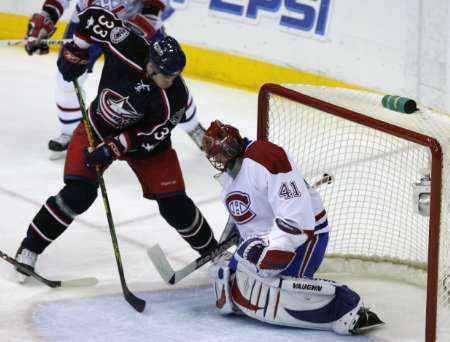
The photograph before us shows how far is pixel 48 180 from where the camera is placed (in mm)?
5070

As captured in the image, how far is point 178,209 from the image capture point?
3.86 m

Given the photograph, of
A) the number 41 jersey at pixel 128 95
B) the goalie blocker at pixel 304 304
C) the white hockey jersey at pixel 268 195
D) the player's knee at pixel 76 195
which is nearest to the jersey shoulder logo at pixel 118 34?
the number 41 jersey at pixel 128 95

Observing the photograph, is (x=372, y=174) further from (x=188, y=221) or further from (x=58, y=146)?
(x=58, y=146)

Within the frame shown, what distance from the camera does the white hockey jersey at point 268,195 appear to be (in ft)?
11.1

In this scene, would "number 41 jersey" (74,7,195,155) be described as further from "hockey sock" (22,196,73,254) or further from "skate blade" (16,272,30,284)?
"skate blade" (16,272,30,284)

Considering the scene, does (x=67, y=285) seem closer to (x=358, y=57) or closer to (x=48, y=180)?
(x=48, y=180)

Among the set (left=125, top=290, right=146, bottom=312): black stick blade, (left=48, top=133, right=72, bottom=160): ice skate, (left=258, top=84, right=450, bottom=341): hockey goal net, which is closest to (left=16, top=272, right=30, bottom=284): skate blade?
(left=125, top=290, right=146, bottom=312): black stick blade

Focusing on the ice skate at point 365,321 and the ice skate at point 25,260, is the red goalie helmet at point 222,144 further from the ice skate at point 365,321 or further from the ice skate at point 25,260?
the ice skate at point 25,260

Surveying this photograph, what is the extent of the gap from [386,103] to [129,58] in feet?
2.79

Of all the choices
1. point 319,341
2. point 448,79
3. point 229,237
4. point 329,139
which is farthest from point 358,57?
point 319,341

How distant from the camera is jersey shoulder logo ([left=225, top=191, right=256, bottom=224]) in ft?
11.4

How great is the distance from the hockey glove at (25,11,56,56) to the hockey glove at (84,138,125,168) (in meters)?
1.14

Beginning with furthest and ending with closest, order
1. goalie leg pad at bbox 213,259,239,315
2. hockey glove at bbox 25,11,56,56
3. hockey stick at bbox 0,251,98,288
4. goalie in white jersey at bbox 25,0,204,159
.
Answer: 1. goalie in white jersey at bbox 25,0,204,159
2. hockey glove at bbox 25,11,56,56
3. hockey stick at bbox 0,251,98,288
4. goalie leg pad at bbox 213,259,239,315

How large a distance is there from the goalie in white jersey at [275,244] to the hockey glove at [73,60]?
74 cm
